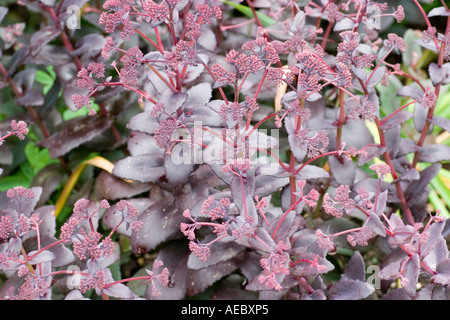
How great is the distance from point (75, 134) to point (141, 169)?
1.21ft

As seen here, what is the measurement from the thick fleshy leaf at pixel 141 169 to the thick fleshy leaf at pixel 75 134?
284 millimetres

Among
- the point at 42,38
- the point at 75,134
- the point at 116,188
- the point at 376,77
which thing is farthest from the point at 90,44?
the point at 376,77

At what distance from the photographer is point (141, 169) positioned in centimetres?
107

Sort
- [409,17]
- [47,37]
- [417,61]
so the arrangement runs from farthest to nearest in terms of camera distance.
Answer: [409,17] → [417,61] → [47,37]

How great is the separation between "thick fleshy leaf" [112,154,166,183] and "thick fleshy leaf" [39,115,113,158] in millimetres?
284

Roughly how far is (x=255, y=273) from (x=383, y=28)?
41.4 inches

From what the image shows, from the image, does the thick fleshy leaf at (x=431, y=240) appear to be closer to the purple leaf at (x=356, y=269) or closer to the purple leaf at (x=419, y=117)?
the purple leaf at (x=356, y=269)

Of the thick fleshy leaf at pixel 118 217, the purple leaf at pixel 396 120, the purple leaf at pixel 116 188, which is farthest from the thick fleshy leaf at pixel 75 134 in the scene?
the purple leaf at pixel 396 120

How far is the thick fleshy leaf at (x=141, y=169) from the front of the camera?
1.05 m

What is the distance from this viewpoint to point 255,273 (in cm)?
105

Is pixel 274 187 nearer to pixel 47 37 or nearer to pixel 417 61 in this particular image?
pixel 47 37

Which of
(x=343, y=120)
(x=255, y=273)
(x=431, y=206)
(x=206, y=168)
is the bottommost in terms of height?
(x=431, y=206)

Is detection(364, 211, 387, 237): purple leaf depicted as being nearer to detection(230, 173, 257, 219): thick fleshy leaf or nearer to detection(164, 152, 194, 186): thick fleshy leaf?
detection(230, 173, 257, 219): thick fleshy leaf
